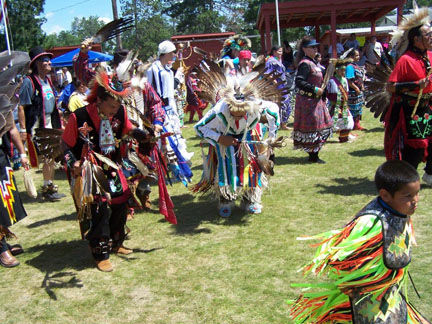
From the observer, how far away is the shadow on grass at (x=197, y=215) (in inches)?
178

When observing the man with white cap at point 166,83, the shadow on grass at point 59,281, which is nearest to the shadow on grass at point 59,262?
the shadow on grass at point 59,281

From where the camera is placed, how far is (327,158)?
7086mm

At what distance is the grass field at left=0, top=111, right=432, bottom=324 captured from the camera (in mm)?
3010

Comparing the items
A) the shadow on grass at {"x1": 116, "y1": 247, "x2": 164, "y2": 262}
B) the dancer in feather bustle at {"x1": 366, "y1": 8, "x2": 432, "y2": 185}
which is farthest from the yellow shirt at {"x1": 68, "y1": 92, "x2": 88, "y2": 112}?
the dancer in feather bustle at {"x1": 366, "y1": 8, "x2": 432, "y2": 185}

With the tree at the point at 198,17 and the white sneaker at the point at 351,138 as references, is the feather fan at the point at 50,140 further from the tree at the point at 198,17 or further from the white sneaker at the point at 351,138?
the tree at the point at 198,17

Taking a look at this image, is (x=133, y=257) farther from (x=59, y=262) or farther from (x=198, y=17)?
(x=198, y=17)

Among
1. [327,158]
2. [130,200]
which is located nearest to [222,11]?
[327,158]

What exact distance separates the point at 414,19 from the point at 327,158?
301cm

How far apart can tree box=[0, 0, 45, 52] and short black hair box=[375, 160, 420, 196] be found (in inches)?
1330

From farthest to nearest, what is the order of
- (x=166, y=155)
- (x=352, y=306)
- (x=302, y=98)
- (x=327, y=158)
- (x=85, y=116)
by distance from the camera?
1. (x=327, y=158)
2. (x=302, y=98)
3. (x=166, y=155)
4. (x=85, y=116)
5. (x=352, y=306)

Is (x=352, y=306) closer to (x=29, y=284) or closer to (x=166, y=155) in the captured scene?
(x=29, y=284)

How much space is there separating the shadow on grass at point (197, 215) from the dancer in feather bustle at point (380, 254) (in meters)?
2.41

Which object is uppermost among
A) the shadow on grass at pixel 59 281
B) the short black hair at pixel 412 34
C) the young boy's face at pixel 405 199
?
the short black hair at pixel 412 34

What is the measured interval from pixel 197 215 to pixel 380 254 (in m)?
3.04
